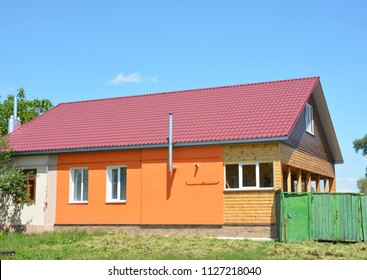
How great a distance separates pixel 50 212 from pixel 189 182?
6839mm

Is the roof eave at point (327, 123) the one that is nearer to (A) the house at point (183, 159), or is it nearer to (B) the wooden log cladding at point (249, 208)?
(A) the house at point (183, 159)

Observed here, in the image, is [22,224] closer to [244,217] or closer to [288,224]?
[244,217]

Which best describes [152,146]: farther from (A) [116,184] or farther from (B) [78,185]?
(B) [78,185]

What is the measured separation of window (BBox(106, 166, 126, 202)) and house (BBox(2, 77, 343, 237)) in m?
0.04

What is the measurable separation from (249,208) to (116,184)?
6.17 metres

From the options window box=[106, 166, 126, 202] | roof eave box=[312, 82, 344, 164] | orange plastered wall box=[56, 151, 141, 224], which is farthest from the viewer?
roof eave box=[312, 82, 344, 164]

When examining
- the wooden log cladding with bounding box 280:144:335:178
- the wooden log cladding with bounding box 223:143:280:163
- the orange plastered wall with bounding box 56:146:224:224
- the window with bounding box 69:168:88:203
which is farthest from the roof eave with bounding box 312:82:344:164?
the window with bounding box 69:168:88:203

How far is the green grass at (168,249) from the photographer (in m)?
14.0

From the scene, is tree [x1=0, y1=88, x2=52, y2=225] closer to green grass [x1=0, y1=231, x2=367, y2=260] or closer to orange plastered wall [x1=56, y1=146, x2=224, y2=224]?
orange plastered wall [x1=56, y1=146, x2=224, y2=224]

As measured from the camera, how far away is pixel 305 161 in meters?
23.5

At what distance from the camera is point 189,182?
2088cm

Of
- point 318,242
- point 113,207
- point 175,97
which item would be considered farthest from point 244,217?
point 175,97

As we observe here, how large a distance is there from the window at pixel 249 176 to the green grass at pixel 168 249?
2883mm

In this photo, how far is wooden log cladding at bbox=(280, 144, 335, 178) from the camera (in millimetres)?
20531
